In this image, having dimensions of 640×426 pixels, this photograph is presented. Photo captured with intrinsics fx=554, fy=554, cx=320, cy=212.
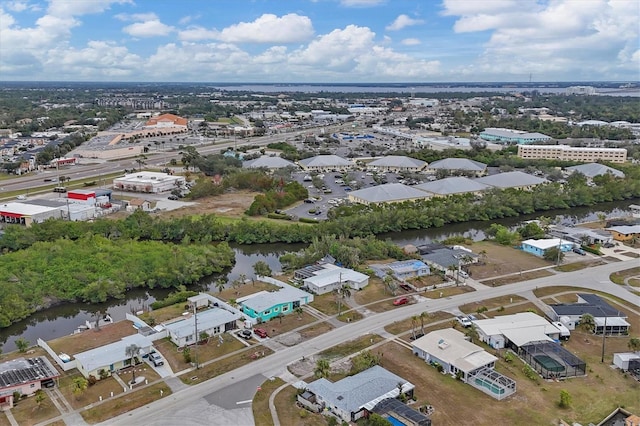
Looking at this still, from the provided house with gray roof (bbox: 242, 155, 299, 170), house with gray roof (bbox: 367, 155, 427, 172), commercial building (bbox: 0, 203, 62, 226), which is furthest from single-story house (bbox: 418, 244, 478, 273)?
house with gray roof (bbox: 242, 155, 299, 170)

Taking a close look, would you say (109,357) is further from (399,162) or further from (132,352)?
(399,162)

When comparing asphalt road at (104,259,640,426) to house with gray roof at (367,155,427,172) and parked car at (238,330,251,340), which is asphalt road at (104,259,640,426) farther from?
house with gray roof at (367,155,427,172)

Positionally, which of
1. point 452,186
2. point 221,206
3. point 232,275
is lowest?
point 232,275

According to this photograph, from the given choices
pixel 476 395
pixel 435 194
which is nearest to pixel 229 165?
pixel 435 194

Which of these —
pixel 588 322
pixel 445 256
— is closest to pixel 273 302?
pixel 445 256

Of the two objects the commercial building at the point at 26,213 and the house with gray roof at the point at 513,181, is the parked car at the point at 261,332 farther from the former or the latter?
the house with gray roof at the point at 513,181

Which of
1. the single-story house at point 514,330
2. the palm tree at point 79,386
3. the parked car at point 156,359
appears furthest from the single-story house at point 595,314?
the palm tree at point 79,386
